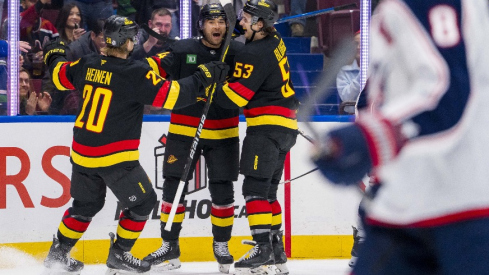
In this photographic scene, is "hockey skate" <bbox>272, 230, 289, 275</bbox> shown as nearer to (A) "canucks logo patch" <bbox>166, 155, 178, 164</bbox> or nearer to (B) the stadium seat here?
(A) "canucks logo patch" <bbox>166, 155, 178, 164</bbox>

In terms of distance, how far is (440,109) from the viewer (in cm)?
141

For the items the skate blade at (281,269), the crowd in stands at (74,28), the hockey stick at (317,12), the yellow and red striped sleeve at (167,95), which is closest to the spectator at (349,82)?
the hockey stick at (317,12)

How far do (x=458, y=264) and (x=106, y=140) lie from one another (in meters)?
2.50

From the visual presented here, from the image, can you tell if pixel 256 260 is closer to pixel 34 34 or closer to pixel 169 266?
pixel 169 266

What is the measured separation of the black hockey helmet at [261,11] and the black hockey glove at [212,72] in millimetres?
298

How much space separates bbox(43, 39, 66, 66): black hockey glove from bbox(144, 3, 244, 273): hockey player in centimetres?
48

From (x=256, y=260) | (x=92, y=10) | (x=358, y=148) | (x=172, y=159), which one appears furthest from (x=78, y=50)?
(x=358, y=148)

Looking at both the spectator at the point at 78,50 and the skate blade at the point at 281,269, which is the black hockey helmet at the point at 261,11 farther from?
the skate blade at the point at 281,269

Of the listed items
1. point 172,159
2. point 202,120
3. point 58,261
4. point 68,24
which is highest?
point 68,24

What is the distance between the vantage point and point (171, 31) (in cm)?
459

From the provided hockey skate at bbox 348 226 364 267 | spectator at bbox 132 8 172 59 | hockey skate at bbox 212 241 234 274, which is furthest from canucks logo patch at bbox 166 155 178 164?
hockey skate at bbox 348 226 364 267

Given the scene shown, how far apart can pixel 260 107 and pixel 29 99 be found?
1.42m

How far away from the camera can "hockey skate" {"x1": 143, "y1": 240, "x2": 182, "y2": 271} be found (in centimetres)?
418

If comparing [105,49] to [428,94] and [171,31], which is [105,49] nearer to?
[171,31]
